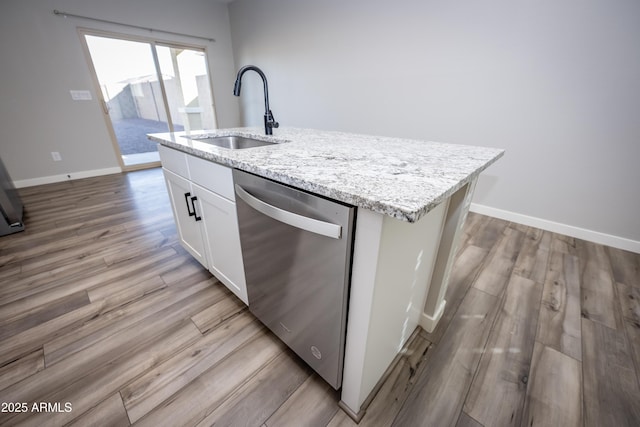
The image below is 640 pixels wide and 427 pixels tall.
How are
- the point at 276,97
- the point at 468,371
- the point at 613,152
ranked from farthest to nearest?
the point at 276,97 → the point at 613,152 → the point at 468,371

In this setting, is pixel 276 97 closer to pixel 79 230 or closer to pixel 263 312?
pixel 79 230

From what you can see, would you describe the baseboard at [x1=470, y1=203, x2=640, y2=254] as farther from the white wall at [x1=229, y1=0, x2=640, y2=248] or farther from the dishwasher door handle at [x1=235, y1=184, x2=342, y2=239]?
the dishwasher door handle at [x1=235, y1=184, x2=342, y2=239]

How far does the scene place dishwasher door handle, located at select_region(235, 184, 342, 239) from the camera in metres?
0.67

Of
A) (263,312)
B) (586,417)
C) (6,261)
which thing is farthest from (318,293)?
(6,261)

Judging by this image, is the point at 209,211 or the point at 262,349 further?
the point at 209,211

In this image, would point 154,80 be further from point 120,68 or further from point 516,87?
point 516,87

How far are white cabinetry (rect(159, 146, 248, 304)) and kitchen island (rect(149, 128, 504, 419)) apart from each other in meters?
0.09

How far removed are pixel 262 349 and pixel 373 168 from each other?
1.01 metres

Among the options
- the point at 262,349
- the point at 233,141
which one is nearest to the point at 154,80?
the point at 233,141

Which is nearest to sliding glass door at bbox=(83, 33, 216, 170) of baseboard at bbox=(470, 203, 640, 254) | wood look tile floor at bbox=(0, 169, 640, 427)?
wood look tile floor at bbox=(0, 169, 640, 427)

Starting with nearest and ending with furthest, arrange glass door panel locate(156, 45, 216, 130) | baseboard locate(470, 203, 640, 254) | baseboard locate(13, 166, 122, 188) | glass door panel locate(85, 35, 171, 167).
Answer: baseboard locate(470, 203, 640, 254)
baseboard locate(13, 166, 122, 188)
glass door panel locate(85, 35, 171, 167)
glass door panel locate(156, 45, 216, 130)

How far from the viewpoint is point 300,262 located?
0.84 metres

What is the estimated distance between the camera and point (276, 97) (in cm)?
418

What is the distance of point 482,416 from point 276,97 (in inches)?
176
